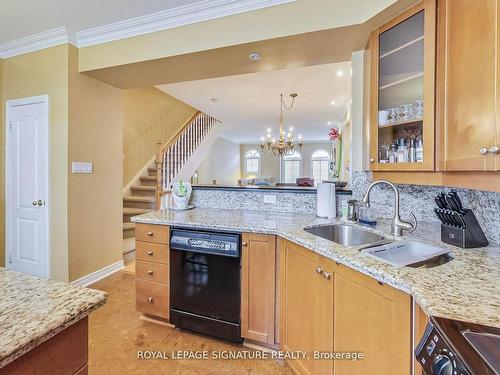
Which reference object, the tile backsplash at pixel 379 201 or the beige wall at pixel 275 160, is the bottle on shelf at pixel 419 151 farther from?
the beige wall at pixel 275 160

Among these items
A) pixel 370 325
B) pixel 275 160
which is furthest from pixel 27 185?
pixel 275 160

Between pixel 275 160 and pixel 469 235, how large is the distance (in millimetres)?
11217

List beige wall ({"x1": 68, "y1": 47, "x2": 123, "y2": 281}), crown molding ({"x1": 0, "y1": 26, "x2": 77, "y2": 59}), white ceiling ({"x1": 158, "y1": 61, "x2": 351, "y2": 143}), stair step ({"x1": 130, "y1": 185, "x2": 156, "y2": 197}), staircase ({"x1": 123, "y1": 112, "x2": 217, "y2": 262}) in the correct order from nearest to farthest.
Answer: crown molding ({"x1": 0, "y1": 26, "x2": 77, "y2": 59}), beige wall ({"x1": 68, "y1": 47, "x2": 123, "y2": 281}), white ceiling ({"x1": 158, "y1": 61, "x2": 351, "y2": 143}), staircase ({"x1": 123, "y1": 112, "x2": 217, "y2": 262}), stair step ({"x1": 130, "y1": 185, "x2": 156, "y2": 197})

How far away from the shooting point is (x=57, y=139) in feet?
8.87

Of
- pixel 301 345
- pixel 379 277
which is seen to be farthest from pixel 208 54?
pixel 301 345

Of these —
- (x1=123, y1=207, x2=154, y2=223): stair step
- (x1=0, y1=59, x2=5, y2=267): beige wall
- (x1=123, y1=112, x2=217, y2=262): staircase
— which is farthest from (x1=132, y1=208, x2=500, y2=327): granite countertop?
(x1=123, y1=207, x2=154, y2=223): stair step

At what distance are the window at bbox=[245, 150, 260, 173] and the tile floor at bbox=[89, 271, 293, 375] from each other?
10443mm

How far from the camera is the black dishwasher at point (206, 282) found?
6.10 ft

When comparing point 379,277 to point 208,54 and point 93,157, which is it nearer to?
point 208,54

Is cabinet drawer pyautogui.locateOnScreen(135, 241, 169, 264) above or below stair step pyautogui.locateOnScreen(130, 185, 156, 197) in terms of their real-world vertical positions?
below

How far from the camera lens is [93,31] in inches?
102

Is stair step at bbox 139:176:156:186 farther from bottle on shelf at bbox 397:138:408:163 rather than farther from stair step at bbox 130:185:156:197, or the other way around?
bottle on shelf at bbox 397:138:408:163

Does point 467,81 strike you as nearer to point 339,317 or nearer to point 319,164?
point 339,317

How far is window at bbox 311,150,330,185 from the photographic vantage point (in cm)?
1164
